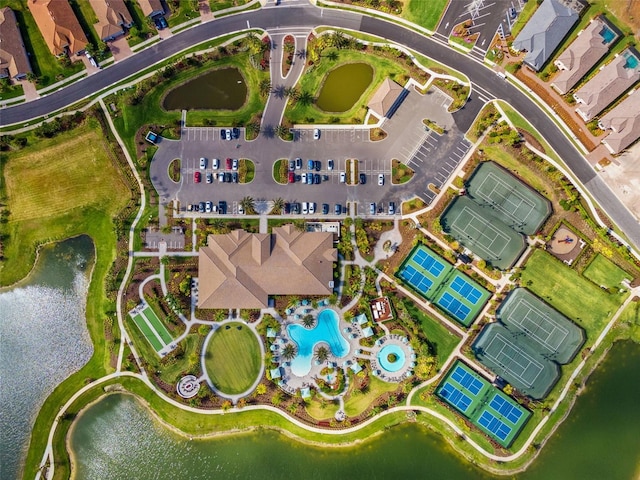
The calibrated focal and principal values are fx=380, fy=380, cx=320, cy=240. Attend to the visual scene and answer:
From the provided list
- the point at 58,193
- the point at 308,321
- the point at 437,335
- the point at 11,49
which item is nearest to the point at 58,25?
the point at 11,49

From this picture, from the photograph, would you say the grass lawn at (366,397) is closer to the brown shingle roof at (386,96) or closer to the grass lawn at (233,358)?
the grass lawn at (233,358)

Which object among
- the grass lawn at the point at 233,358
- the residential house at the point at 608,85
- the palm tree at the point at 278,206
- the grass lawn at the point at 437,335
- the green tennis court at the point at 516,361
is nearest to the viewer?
the green tennis court at the point at 516,361

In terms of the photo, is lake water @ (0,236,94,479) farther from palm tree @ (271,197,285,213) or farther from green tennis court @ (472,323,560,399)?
green tennis court @ (472,323,560,399)

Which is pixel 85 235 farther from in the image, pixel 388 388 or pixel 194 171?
pixel 388 388

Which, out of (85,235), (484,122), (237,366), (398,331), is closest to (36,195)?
(85,235)

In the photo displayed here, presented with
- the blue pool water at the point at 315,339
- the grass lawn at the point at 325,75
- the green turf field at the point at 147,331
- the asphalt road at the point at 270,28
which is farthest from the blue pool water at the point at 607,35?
the green turf field at the point at 147,331

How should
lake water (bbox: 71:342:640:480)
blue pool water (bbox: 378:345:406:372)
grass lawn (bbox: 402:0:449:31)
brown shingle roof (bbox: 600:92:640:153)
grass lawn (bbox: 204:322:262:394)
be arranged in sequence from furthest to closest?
grass lawn (bbox: 402:0:449:31), grass lawn (bbox: 204:322:262:394), blue pool water (bbox: 378:345:406:372), lake water (bbox: 71:342:640:480), brown shingle roof (bbox: 600:92:640:153)

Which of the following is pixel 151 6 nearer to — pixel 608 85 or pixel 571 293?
pixel 608 85

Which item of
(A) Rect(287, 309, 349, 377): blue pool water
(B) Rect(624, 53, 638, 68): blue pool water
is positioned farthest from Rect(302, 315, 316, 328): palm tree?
(B) Rect(624, 53, 638, 68): blue pool water
